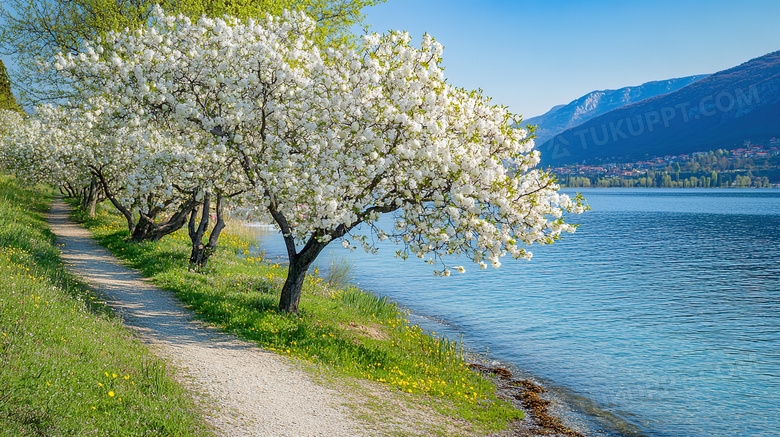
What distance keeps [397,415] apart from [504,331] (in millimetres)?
15172

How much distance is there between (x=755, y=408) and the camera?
58.6 ft

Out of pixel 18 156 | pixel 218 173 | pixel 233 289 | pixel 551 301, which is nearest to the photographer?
pixel 218 173

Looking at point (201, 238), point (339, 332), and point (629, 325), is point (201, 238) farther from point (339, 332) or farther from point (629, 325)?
point (629, 325)

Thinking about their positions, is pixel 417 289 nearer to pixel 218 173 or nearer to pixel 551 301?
pixel 551 301

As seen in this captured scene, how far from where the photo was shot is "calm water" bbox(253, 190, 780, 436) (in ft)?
58.0

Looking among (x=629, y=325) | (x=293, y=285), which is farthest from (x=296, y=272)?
(x=629, y=325)

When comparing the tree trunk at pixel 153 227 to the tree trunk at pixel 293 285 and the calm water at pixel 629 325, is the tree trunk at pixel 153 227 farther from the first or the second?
the calm water at pixel 629 325

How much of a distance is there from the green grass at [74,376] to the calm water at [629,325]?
495 inches

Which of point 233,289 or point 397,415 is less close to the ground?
point 233,289

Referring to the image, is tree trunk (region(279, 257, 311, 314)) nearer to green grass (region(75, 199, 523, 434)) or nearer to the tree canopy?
green grass (region(75, 199, 523, 434))

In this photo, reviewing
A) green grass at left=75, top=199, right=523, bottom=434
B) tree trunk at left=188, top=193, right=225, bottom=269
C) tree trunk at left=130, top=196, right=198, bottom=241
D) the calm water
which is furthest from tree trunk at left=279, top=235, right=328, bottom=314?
tree trunk at left=130, top=196, right=198, bottom=241

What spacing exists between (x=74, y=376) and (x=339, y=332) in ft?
30.2

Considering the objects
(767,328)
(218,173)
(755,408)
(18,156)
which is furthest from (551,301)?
(18,156)

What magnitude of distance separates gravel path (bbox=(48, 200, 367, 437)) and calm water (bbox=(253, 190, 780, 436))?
9177 millimetres
